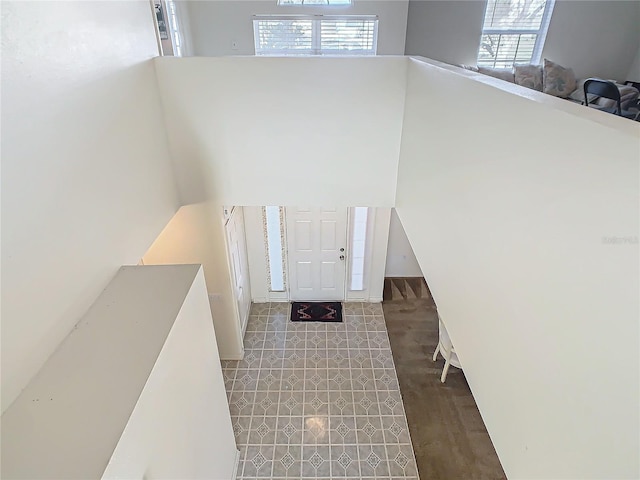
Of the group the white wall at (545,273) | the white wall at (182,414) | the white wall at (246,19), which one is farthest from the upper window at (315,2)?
the white wall at (182,414)

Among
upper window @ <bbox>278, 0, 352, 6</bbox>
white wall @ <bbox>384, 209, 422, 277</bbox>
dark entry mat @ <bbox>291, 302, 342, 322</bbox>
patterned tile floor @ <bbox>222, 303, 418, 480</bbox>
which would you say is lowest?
dark entry mat @ <bbox>291, 302, 342, 322</bbox>

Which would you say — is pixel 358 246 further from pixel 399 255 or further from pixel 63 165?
pixel 63 165

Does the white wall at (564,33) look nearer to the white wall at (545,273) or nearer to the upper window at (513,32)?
the upper window at (513,32)

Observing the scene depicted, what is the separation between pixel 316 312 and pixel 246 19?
3.89m

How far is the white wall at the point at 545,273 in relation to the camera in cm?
80

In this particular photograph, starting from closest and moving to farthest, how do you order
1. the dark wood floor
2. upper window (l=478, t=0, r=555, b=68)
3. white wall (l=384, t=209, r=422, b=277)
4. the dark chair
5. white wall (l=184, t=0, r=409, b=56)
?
the dark chair
the dark wood floor
white wall (l=184, t=0, r=409, b=56)
upper window (l=478, t=0, r=555, b=68)
white wall (l=384, t=209, r=422, b=277)

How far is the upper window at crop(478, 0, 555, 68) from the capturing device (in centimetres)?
454

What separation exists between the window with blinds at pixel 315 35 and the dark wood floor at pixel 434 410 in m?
3.64

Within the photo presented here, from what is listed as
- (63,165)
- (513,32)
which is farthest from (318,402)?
(513,32)

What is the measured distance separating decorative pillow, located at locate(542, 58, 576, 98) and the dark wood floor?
321 centimetres

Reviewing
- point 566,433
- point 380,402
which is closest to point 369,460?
point 380,402

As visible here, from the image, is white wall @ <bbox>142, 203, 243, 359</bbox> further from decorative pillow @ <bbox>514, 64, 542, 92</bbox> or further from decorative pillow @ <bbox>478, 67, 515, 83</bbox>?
decorative pillow @ <bbox>514, 64, 542, 92</bbox>

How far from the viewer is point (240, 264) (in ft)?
15.5

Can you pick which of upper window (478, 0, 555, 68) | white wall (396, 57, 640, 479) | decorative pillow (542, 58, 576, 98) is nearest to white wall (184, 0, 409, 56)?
upper window (478, 0, 555, 68)
